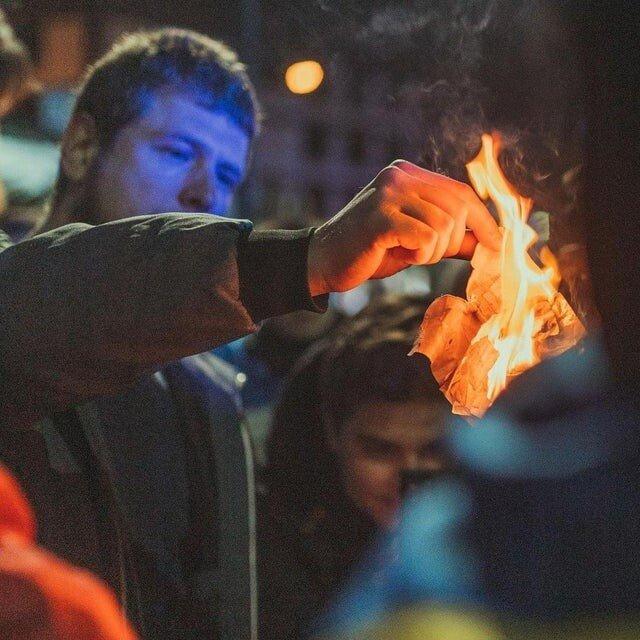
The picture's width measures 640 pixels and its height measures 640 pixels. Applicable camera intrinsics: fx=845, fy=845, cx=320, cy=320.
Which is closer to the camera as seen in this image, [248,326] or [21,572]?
[21,572]

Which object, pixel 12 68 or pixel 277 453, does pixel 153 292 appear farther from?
pixel 12 68

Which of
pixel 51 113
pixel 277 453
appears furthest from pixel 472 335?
pixel 51 113

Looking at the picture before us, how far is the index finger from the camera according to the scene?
1.17 meters

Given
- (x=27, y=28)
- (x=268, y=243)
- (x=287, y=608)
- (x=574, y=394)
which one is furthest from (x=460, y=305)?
(x=27, y=28)

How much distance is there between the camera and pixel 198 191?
2.14 metres

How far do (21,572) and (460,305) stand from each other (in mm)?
807

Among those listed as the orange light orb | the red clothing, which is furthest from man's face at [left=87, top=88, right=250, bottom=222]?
the red clothing

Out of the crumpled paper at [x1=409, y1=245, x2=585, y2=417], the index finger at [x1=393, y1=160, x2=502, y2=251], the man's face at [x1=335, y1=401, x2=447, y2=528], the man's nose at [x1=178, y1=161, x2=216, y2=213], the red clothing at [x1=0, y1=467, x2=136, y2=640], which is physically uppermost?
the man's nose at [x1=178, y1=161, x2=216, y2=213]

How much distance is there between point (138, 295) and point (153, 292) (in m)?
0.02

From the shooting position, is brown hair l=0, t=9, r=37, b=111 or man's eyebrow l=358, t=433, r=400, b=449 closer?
man's eyebrow l=358, t=433, r=400, b=449

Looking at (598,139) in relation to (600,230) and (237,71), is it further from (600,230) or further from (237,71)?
(237,71)

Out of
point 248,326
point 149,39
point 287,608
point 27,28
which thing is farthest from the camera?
point 27,28

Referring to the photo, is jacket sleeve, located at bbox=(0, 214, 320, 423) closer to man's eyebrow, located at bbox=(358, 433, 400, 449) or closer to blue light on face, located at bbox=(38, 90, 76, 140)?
man's eyebrow, located at bbox=(358, 433, 400, 449)

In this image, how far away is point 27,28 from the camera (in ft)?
56.9
